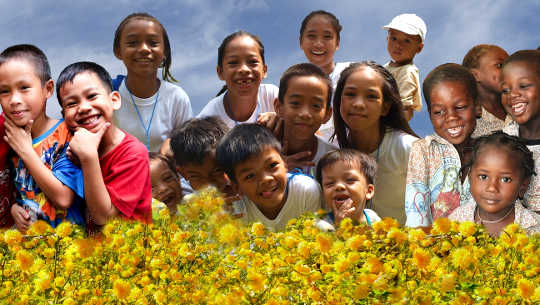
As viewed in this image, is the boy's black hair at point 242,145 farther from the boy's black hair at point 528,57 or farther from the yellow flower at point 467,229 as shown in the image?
the boy's black hair at point 528,57

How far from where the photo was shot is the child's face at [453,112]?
3.97 metres

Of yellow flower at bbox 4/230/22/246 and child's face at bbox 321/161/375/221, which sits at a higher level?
child's face at bbox 321/161/375/221

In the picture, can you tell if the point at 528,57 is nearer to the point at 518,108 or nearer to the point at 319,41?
the point at 518,108

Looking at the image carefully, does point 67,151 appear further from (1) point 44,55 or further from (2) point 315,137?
(2) point 315,137

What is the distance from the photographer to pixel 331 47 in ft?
18.4

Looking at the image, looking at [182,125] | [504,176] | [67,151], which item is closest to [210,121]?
[182,125]

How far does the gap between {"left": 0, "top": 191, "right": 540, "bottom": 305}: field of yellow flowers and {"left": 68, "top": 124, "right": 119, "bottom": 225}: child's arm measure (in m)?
0.09

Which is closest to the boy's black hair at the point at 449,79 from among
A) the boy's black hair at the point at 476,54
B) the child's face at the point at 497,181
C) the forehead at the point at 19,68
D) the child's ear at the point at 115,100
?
the child's face at the point at 497,181

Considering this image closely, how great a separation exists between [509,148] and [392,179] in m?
0.85

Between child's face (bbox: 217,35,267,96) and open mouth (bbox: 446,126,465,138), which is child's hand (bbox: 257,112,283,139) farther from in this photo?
open mouth (bbox: 446,126,465,138)

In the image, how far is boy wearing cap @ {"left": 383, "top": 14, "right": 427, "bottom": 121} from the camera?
588 cm

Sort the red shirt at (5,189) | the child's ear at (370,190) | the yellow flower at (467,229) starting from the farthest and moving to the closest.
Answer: the child's ear at (370,190)
the red shirt at (5,189)
the yellow flower at (467,229)

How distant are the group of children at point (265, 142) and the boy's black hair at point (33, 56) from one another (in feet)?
0.04

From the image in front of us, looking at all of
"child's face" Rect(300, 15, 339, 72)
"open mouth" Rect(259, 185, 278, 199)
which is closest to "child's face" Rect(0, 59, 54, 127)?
"open mouth" Rect(259, 185, 278, 199)
